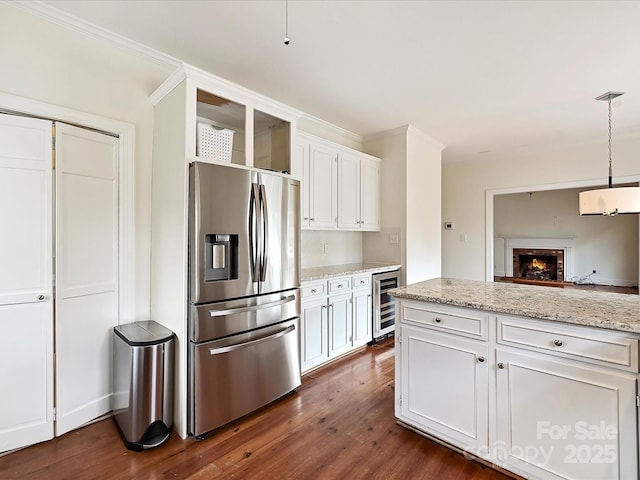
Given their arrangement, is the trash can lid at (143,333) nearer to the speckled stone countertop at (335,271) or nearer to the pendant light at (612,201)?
the speckled stone countertop at (335,271)

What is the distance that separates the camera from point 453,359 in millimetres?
1898

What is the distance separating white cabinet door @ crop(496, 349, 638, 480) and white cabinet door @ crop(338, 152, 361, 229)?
95.7 inches

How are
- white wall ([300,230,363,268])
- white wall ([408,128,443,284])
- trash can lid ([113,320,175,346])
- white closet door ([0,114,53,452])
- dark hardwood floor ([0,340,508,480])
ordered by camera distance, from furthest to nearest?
white wall ([408,128,443,284]) → white wall ([300,230,363,268]) → trash can lid ([113,320,175,346]) → white closet door ([0,114,53,452]) → dark hardwood floor ([0,340,508,480])

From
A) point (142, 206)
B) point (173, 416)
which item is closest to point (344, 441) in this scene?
point (173, 416)

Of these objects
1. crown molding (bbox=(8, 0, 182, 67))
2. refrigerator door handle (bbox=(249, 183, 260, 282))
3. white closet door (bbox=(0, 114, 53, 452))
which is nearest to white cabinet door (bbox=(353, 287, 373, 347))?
refrigerator door handle (bbox=(249, 183, 260, 282))

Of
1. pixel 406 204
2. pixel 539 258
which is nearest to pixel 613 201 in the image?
pixel 406 204

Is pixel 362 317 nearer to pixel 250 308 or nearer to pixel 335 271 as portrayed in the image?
pixel 335 271

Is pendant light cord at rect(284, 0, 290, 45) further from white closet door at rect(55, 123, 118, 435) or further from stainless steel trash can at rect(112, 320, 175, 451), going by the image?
stainless steel trash can at rect(112, 320, 175, 451)

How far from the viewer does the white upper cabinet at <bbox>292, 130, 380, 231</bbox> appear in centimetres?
341

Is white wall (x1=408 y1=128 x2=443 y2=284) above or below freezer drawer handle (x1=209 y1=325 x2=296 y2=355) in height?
above

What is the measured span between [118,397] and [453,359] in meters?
2.18

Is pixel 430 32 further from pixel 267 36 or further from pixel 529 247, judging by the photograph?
pixel 529 247

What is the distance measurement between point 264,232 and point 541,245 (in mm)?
8210

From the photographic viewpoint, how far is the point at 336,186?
12.4 ft
